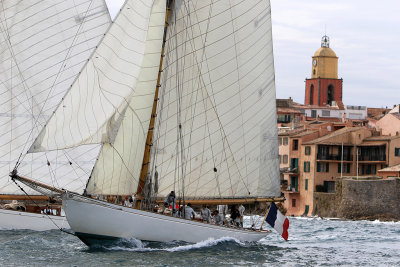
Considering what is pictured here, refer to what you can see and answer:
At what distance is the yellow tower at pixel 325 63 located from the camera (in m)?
154

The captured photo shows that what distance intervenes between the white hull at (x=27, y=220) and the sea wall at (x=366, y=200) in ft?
170

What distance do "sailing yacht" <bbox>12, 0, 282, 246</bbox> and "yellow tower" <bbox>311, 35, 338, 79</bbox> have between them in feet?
390

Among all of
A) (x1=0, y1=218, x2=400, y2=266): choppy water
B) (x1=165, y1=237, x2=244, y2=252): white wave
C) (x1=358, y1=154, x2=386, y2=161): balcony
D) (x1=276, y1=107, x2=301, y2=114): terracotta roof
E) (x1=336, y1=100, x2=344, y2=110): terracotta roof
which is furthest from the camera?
(x1=336, y1=100, x2=344, y2=110): terracotta roof

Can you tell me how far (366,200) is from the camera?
91562mm

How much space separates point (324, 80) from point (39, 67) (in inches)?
4607

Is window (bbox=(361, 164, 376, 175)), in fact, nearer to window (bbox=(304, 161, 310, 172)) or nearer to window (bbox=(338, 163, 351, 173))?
window (bbox=(338, 163, 351, 173))

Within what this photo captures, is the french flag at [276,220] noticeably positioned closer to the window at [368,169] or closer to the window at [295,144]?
the window at [368,169]

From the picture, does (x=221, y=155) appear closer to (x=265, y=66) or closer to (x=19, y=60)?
(x=265, y=66)

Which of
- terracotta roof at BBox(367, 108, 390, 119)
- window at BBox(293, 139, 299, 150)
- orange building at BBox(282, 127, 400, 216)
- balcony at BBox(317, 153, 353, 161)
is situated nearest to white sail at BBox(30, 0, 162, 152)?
orange building at BBox(282, 127, 400, 216)

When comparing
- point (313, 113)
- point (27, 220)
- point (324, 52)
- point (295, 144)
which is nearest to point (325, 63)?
point (324, 52)

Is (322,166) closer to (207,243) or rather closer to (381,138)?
(381,138)

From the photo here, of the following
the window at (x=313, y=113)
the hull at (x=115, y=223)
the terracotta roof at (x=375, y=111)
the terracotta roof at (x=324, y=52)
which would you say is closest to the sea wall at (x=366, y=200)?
the window at (x=313, y=113)

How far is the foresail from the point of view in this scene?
33562 mm

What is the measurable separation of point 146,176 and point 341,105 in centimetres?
11368
